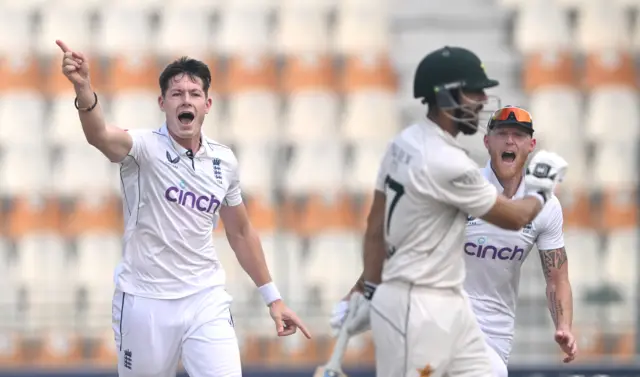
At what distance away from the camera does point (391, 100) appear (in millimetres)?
14859

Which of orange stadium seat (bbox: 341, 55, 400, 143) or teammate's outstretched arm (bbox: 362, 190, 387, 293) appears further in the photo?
orange stadium seat (bbox: 341, 55, 400, 143)

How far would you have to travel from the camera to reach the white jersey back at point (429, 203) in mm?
4957

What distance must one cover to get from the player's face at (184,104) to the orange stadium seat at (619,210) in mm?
8462

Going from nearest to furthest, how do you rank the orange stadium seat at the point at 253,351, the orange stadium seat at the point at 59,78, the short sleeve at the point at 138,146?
the short sleeve at the point at 138,146
the orange stadium seat at the point at 253,351
the orange stadium seat at the point at 59,78

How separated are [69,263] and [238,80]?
296cm

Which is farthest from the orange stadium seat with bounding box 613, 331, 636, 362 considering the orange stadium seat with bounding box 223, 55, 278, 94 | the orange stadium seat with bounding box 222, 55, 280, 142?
the orange stadium seat with bounding box 223, 55, 278, 94

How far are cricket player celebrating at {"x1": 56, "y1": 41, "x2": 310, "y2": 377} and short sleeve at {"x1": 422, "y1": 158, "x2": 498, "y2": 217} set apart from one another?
4.95 feet

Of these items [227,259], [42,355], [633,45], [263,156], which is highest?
[633,45]

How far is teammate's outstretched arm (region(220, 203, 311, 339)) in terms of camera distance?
21.0 feet

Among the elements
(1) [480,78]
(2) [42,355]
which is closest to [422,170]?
(1) [480,78]

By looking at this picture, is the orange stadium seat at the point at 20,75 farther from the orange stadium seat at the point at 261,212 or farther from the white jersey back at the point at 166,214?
the white jersey back at the point at 166,214

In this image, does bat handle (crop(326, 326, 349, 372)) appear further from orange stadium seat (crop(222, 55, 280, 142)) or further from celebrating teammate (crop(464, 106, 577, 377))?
orange stadium seat (crop(222, 55, 280, 142))

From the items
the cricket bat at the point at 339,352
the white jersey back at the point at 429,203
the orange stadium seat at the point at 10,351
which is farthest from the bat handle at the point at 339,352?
the orange stadium seat at the point at 10,351

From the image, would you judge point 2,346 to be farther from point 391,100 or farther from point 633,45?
point 633,45
